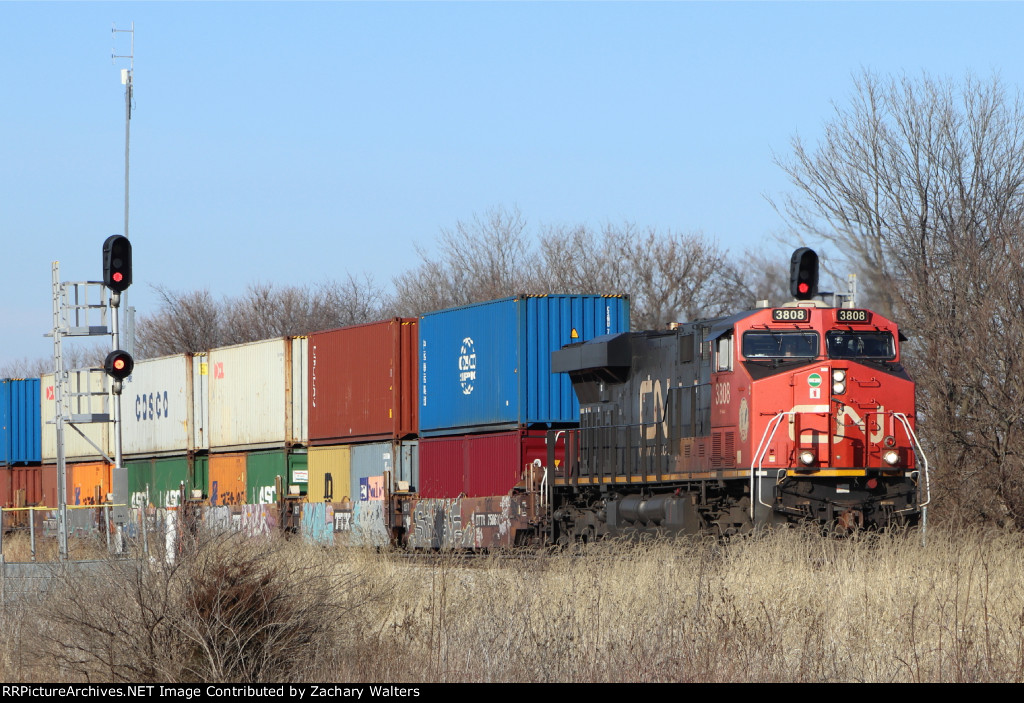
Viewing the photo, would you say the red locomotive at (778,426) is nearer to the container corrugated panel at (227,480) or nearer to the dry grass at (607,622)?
the dry grass at (607,622)

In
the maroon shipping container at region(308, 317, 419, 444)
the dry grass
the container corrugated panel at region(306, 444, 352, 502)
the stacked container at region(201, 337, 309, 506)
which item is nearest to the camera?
the dry grass

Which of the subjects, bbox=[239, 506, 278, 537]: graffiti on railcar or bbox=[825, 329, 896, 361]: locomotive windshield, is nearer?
bbox=[825, 329, 896, 361]: locomotive windshield

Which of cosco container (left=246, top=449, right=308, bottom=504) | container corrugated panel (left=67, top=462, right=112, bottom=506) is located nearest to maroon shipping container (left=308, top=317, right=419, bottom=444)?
cosco container (left=246, top=449, right=308, bottom=504)

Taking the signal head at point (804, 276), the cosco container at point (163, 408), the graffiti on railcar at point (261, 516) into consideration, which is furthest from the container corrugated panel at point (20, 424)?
the signal head at point (804, 276)

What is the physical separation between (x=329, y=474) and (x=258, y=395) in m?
3.08

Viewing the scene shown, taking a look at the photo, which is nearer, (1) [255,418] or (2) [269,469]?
(2) [269,469]

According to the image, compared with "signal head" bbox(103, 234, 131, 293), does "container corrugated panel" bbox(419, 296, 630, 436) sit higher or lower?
lower

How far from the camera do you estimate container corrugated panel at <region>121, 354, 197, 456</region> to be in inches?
1150

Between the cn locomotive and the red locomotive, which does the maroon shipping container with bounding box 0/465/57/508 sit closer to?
the cn locomotive

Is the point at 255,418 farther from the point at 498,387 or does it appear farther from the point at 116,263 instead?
the point at 116,263

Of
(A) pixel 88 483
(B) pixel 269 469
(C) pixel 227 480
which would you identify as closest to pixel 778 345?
(B) pixel 269 469

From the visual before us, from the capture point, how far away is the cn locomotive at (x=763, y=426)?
15.6 meters

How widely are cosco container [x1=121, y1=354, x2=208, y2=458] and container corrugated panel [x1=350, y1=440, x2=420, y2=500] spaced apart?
20.9ft

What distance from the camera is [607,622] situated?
1017 centimetres
